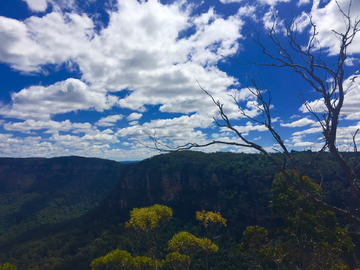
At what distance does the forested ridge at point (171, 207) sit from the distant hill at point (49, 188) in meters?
1.01

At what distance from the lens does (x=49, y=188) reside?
123m

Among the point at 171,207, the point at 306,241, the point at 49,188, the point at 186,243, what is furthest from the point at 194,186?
the point at 49,188

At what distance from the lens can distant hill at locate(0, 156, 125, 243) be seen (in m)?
93.9

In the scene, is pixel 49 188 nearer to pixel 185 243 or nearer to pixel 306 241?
pixel 185 243

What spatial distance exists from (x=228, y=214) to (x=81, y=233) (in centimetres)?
4117

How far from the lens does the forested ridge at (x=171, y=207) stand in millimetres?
40150

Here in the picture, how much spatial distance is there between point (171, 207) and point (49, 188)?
89.9 m

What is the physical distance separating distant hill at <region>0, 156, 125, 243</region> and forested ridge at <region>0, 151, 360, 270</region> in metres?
1.01

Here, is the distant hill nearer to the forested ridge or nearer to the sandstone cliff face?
the forested ridge

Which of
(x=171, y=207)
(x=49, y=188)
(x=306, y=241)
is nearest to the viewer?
(x=306, y=241)

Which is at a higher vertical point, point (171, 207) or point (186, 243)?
point (186, 243)

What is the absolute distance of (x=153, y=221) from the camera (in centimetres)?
1068

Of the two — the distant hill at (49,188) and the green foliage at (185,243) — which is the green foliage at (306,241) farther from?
the distant hill at (49,188)

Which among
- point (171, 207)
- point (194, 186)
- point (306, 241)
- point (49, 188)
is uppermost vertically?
point (306, 241)
